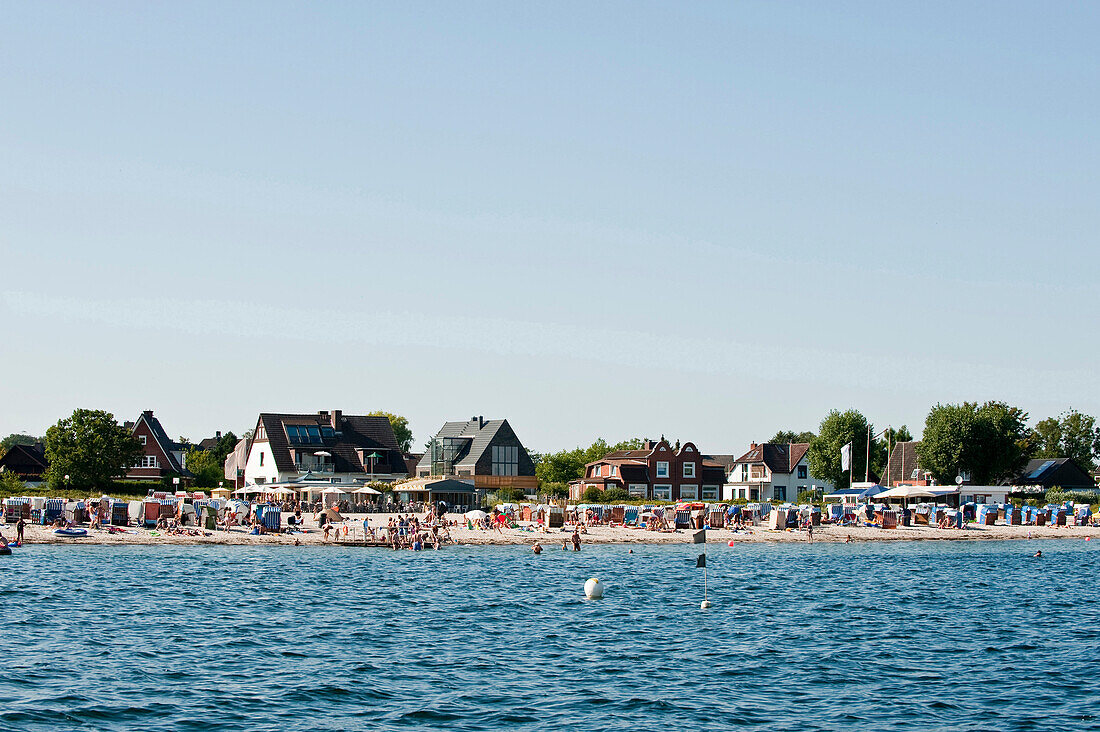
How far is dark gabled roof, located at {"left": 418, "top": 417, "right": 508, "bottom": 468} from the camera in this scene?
112 metres

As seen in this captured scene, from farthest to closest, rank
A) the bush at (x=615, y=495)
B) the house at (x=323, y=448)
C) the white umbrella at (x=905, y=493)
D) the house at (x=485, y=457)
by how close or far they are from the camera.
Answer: the house at (x=485, y=457)
the house at (x=323, y=448)
the bush at (x=615, y=495)
the white umbrella at (x=905, y=493)

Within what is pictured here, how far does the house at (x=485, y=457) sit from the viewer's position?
10931cm

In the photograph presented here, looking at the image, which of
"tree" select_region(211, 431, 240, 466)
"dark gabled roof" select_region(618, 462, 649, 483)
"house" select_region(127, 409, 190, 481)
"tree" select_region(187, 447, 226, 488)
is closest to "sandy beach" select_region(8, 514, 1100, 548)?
"dark gabled roof" select_region(618, 462, 649, 483)

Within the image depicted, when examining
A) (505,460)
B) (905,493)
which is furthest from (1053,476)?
(505,460)

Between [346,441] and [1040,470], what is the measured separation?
6851 cm

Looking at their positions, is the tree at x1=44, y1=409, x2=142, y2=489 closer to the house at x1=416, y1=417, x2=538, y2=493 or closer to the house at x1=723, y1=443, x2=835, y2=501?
the house at x1=416, y1=417, x2=538, y2=493

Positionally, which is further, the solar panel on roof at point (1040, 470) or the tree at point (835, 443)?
the tree at point (835, 443)

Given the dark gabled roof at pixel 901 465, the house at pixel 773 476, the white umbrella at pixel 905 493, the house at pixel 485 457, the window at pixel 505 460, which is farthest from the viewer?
the house at pixel 773 476

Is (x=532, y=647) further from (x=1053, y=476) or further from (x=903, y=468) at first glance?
(x=1053, y=476)

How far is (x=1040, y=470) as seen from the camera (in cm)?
11694

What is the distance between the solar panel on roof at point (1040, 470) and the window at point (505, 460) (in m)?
51.3

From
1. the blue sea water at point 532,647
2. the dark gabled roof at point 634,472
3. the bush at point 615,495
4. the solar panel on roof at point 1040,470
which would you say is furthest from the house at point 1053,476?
the blue sea water at point 532,647

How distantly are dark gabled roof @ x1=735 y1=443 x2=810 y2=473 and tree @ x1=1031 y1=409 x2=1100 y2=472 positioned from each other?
178ft

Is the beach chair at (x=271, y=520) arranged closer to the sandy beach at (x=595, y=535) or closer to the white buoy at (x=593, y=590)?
the sandy beach at (x=595, y=535)
